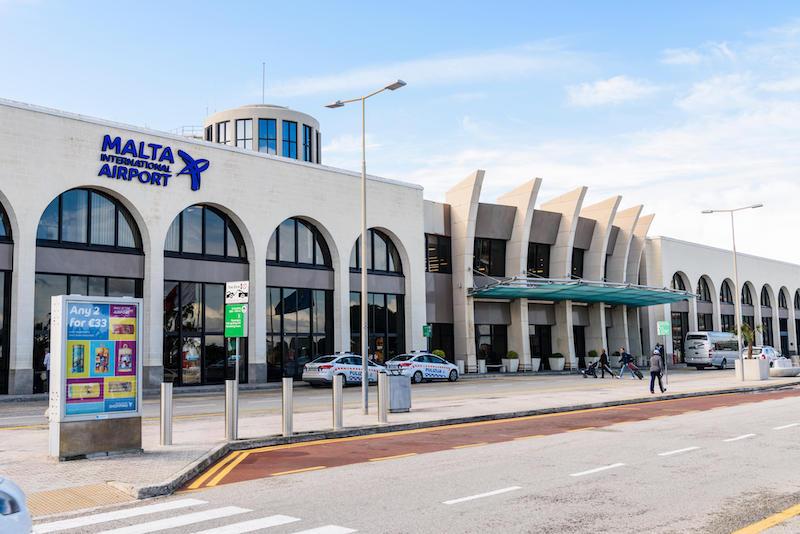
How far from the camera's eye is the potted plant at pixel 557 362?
166ft

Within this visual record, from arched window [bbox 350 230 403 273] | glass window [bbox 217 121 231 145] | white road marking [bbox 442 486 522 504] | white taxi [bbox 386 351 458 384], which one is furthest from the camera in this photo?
glass window [bbox 217 121 231 145]

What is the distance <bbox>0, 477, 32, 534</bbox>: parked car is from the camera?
5375 millimetres

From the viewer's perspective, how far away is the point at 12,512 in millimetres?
5500

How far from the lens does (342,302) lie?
128 feet

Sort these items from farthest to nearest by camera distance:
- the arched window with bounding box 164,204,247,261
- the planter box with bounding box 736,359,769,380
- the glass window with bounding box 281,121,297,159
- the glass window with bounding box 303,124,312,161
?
1. the glass window with bounding box 303,124,312,161
2. the glass window with bounding box 281,121,297,159
3. the planter box with bounding box 736,359,769,380
4. the arched window with bounding box 164,204,247,261

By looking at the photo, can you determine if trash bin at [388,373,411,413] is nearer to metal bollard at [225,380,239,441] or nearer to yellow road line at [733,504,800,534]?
metal bollard at [225,380,239,441]

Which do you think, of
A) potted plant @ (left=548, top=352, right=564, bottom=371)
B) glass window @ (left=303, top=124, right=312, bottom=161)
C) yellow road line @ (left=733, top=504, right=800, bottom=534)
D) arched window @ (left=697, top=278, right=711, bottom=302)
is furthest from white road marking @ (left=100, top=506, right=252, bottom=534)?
arched window @ (left=697, top=278, right=711, bottom=302)

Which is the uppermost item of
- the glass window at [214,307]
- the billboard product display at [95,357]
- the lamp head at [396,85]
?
the lamp head at [396,85]

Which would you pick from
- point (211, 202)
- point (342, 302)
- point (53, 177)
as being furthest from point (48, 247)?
point (342, 302)

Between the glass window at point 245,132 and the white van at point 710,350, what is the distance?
39.8 m

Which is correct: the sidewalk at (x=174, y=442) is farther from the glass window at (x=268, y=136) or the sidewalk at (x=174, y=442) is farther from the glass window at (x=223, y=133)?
the glass window at (x=223, y=133)

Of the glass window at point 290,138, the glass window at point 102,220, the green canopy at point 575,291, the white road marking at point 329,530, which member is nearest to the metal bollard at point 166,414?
the white road marking at point 329,530

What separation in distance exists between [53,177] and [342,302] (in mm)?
15306

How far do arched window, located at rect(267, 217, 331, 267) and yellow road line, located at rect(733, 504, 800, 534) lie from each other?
3026cm
